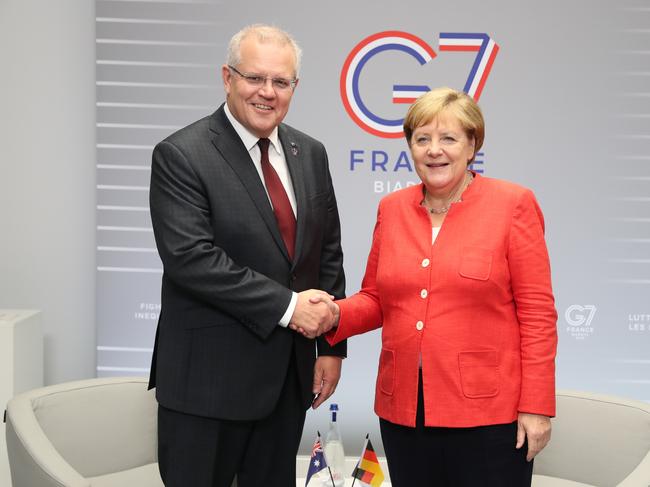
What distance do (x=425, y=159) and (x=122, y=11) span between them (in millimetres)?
2397

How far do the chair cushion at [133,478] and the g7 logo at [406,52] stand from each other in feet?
6.65

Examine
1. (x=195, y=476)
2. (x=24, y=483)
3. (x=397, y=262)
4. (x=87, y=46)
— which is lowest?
(x=24, y=483)

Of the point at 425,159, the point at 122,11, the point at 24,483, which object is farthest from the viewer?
the point at 122,11

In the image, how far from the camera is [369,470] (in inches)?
132

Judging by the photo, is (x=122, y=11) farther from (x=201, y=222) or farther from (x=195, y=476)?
(x=195, y=476)

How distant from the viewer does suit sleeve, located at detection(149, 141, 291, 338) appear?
227 cm

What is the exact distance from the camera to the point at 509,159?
13.5 feet

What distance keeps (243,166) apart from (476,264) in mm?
764

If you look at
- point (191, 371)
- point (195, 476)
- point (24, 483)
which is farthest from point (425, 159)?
point (24, 483)

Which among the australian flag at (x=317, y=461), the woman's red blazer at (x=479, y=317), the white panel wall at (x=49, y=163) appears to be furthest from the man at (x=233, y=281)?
the white panel wall at (x=49, y=163)

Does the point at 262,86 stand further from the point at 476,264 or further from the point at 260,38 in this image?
the point at 476,264

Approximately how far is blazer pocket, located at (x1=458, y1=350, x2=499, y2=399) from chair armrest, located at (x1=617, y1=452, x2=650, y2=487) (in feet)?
2.79

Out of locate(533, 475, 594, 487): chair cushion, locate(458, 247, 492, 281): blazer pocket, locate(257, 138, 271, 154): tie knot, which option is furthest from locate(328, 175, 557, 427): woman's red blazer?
locate(533, 475, 594, 487): chair cushion

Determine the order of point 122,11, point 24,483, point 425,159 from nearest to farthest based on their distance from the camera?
1. point 425,159
2. point 24,483
3. point 122,11
